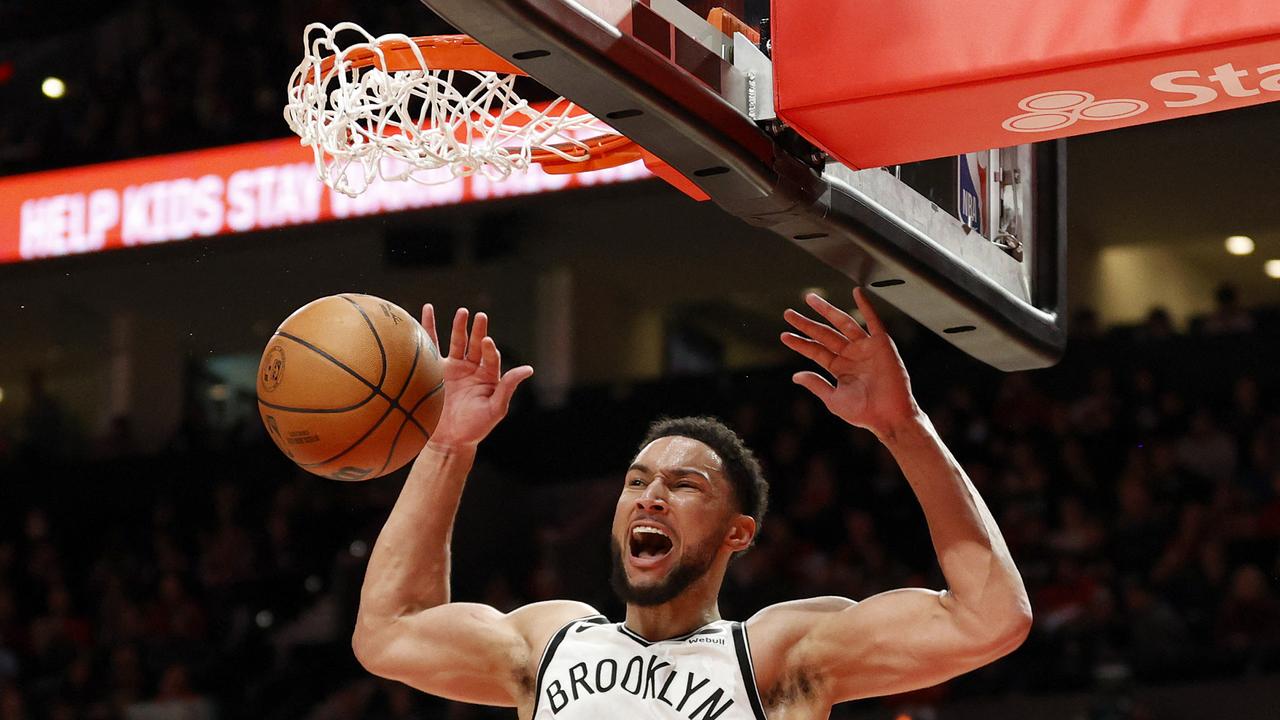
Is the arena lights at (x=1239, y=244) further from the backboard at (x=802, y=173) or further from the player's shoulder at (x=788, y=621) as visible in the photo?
the player's shoulder at (x=788, y=621)

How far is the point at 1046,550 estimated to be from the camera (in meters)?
7.96

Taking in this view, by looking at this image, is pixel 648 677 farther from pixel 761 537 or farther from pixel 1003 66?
pixel 761 537

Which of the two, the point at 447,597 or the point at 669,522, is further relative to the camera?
the point at 447,597

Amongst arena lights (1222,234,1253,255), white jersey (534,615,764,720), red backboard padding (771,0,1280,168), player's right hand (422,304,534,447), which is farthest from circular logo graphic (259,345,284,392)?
arena lights (1222,234,1253,255)

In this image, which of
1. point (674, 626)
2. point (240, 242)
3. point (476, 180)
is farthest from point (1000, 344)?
point (240, 242)

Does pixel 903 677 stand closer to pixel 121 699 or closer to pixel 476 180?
pixel 476 180

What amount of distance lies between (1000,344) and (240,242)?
8518 mm

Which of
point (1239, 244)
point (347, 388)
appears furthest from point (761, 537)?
point (347, 388)

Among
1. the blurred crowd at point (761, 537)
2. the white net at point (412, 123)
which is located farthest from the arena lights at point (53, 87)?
the white net at point (412, 123)

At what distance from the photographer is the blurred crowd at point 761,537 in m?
7.48

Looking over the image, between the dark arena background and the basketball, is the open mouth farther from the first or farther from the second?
the dark arena background

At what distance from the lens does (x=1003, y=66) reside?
98.1 inches

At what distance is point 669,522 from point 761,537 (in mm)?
5693

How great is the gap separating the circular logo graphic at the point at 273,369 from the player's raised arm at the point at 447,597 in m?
0.34
